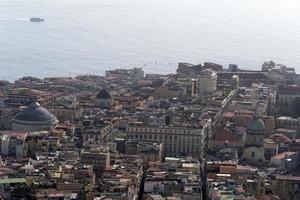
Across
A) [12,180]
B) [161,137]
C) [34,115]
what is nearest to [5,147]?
[34,115]

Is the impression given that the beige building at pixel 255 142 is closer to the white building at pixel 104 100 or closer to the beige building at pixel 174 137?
the beige building at pixel 174 137

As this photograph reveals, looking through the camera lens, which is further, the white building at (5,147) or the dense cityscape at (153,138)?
the white building at (5,147)

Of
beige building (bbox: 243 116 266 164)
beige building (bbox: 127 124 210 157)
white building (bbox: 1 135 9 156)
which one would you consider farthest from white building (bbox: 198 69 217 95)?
white building (bbox: 1 135 9 156)

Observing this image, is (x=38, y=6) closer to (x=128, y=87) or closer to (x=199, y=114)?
(x=128, y=87)

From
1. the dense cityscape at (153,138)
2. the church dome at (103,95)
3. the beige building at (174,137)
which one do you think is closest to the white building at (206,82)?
the dense cityscape at (153,138)

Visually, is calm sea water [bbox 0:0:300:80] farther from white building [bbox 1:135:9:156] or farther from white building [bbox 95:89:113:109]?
white building [bbox 1:135:9:156]
